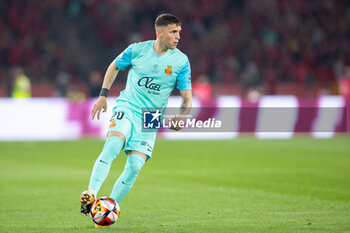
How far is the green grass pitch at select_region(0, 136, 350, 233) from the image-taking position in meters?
6.44

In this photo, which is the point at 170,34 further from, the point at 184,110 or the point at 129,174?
the point at 129,174

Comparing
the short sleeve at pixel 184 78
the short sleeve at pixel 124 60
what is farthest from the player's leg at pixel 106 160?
the short sleeve at pixel 184 78

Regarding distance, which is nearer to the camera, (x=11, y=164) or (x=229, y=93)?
(x=11, y=164)

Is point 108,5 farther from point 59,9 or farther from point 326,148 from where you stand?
point 326,148

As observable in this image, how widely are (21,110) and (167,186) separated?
→ 9452mm

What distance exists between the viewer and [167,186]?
969cm

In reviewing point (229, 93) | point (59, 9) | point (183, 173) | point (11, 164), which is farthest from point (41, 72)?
point (183, 173)

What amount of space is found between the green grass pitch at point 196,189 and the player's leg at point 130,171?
0.31 meters

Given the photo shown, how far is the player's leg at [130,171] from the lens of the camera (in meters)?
6.36

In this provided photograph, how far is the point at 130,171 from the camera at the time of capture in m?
6.41

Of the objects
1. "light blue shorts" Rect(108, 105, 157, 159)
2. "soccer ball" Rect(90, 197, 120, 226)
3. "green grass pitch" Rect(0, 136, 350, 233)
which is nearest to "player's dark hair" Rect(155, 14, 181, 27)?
"light blue shorts" Rect(108, 105, 157, 159)

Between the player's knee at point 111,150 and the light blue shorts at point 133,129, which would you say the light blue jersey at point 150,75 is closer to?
the light blue shorts at point 133,129

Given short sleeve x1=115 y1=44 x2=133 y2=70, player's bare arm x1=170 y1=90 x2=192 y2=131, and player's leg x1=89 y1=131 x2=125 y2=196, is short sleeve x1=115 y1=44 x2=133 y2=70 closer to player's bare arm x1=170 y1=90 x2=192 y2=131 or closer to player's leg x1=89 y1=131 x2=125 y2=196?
player's bare arm x1=170 y1=90 x2=192 y2=131

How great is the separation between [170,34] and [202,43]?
19.9 meters
